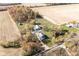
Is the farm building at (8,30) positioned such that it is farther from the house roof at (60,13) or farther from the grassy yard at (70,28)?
the grassy yard at (70,28)

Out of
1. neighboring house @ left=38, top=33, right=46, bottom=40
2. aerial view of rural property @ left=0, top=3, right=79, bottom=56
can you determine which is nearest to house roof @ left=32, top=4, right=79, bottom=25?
aerial view of rural property @ left=0, top=3, right=79, bottom=56

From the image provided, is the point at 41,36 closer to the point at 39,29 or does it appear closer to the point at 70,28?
the point at 39,29

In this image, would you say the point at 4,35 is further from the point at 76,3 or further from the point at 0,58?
the point at 76,3

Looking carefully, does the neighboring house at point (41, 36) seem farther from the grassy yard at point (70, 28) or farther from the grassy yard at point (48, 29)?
the grassy yard at point (70, 28)

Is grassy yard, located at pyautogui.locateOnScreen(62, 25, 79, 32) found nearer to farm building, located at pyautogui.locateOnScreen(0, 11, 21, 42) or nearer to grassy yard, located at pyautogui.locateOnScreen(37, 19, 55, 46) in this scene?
grassy yard, located at pyautogui.locateOnScreen(37, 19, 55, 46)

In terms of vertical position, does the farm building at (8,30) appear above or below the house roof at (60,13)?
below

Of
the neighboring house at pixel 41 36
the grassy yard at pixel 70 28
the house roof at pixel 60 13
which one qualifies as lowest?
the neighboring house at pixel 41 36

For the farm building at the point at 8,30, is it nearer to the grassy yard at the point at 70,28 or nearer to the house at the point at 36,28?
the house at the point at 36,28

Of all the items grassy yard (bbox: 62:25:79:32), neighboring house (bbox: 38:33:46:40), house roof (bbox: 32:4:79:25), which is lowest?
neighboring house (bbox: 38:33:46:40)

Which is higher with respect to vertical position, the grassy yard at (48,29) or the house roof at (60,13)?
the house roof at (60,13)

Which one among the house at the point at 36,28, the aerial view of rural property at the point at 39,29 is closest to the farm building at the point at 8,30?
the aerial view of rural property at the point at 39,29
